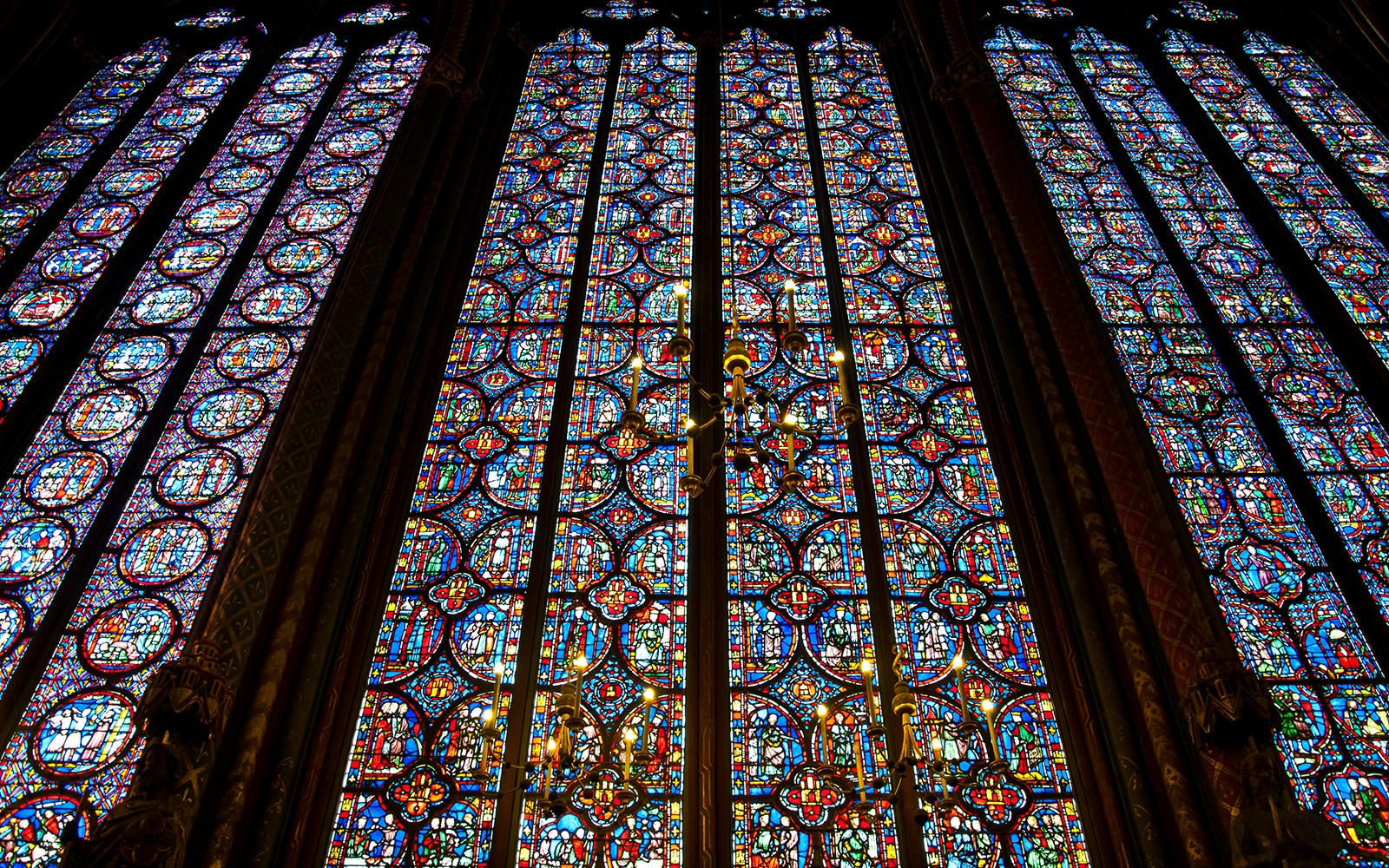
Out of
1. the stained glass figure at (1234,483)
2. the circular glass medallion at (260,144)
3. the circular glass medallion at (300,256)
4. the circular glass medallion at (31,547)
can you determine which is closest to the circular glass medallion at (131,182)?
the circular glass medallion at (260,144)

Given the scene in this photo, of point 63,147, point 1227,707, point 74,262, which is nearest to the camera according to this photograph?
point 1227,707

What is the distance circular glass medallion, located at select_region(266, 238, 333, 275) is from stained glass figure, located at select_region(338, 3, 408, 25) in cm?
457

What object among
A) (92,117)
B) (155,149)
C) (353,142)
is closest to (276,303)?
(353,142)

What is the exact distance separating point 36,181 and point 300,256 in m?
2.95

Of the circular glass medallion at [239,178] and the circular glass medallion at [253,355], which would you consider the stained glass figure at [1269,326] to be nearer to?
the circular glass medallion at [253,355]

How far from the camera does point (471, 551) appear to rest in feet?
27.8

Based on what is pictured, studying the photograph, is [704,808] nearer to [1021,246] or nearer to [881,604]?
[881,604]

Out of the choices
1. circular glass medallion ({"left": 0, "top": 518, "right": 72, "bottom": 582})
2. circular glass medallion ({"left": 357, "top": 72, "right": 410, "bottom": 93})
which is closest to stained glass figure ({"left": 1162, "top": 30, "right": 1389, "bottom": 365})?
circular glass medallion ({"left": 357, "top": 72, "right": 410, "bottom": 93})

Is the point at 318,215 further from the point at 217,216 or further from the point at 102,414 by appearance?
the point at 102,414

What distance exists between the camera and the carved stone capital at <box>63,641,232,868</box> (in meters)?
5.91

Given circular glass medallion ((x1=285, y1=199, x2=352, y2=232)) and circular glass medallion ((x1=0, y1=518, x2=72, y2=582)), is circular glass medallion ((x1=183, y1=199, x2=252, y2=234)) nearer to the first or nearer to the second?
circular glass medallion ((x1=285, y1=199, x2=352, y2=232))

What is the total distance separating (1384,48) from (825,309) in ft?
20.9

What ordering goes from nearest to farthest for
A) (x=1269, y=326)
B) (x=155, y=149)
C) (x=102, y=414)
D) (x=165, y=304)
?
(x=102, y=414)
(x=1269, y=326)
(x=165, y=304)
(x=155, y=149)

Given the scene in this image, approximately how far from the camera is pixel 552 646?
7887mm
